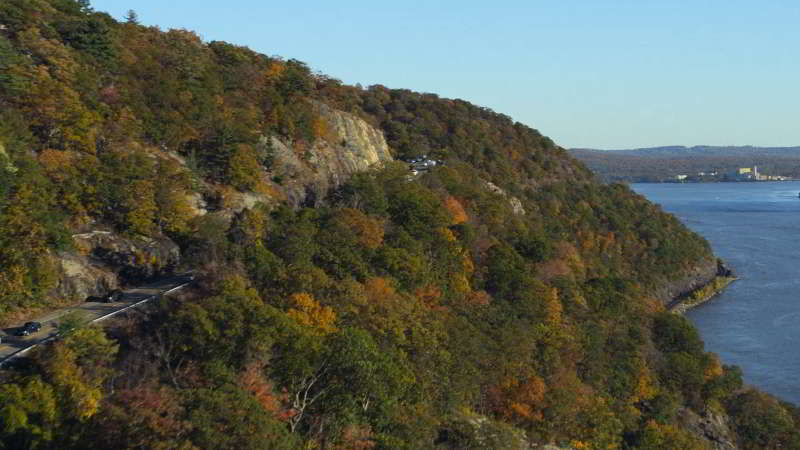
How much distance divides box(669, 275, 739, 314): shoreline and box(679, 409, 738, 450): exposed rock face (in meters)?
28.7

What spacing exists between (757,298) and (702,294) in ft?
20.6

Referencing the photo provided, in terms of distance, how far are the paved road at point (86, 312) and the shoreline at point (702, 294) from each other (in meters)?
49.2

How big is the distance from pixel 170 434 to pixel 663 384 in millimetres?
31679

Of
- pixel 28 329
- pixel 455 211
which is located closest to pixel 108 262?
pixel 28 329

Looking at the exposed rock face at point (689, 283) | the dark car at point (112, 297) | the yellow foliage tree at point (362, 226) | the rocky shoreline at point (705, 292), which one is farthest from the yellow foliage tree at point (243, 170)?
the exposed rock face at point (689, 283)

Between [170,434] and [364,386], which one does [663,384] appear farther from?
[170,434]

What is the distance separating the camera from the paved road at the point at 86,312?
74.1 ft

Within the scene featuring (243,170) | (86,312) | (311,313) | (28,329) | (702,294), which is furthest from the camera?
(702,294)

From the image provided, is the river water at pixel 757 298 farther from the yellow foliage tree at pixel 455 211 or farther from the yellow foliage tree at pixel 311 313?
the yellow foliage tree at pixel 311 313

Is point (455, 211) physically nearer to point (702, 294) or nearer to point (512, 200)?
point (512, 200)

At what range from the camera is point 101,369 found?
65.0ft

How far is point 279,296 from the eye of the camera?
27578 mm

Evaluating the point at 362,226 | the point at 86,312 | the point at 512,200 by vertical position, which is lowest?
the point at 86,312

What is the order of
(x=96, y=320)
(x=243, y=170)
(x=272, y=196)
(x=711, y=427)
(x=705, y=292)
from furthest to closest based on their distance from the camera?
(x=705, y=292) < (x=272, y=196) < (x=711, y=427) < (x=243, y=170) < (x=96, y=320)
